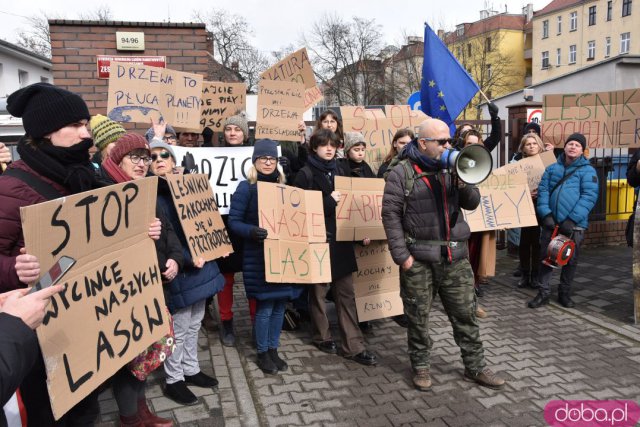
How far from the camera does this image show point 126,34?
705 cm

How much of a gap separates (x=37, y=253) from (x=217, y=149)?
11.0 feet

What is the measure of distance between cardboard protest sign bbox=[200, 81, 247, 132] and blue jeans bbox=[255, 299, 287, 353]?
261 centimetres

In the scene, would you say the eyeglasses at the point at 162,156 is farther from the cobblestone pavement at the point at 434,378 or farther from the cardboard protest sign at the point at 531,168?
the cardboard protest sign at the point at 531,168

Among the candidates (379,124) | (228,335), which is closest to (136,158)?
(228,335)

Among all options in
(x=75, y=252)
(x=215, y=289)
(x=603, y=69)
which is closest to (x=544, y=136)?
(x=215, y=289)

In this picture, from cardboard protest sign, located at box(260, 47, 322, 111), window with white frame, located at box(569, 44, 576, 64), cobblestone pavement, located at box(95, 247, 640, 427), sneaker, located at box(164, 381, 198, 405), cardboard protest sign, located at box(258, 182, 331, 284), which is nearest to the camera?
cobblestone pavement, located at box(95, 247, 640, 427)

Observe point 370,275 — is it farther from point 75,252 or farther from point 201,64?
point 201,64

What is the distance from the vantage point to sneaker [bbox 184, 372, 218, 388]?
3.84m

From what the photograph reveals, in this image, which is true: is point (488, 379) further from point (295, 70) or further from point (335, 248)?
point (295, 70)

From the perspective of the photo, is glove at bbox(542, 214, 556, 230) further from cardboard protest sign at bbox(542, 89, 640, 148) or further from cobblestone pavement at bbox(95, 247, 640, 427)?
cardboard protest sign at bbox(542, 89, 640, 148)

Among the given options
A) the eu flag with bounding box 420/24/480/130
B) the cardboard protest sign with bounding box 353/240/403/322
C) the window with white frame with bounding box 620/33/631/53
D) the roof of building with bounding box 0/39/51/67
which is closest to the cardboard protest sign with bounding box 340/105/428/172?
the eu flag with bounding box 420/24/480/130

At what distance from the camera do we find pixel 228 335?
474 cm

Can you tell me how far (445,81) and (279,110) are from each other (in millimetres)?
1863

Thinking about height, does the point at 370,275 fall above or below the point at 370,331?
above
